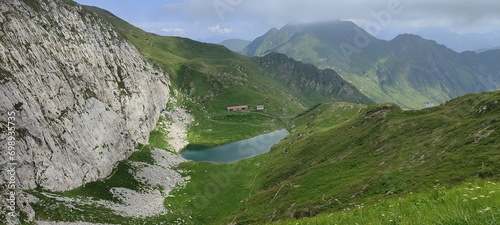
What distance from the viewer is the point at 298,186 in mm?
76312

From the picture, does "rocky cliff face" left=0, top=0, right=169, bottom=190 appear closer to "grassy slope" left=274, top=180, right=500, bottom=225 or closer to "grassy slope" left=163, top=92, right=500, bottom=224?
"grassy slope" left=163, top=92, right=500, bottom=224

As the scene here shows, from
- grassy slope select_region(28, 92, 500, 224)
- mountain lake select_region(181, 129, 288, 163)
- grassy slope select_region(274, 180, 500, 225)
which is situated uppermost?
grassy slope select_region(274, 180, 500, 225)

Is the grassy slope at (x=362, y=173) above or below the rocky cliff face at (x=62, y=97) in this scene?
below

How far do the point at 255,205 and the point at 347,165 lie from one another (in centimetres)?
2463

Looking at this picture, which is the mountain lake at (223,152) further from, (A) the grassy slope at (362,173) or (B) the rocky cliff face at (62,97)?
(A) the grassy slope at (362,173)

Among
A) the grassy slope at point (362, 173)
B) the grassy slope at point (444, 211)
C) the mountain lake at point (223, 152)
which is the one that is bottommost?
the mountain lake at point (223, 152)

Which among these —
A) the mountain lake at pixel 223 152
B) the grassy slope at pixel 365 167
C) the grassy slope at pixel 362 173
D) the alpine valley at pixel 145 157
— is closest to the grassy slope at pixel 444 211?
the grassy slope at pixel 362 173

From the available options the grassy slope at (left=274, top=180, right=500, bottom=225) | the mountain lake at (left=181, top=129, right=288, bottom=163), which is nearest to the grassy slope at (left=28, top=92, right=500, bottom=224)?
the grassy slope at (left=274, top=180, right=500, bottom=225)

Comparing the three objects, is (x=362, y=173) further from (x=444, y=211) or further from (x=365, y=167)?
(x=444, y=211)

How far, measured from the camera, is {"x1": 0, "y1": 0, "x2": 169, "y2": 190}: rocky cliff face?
81188 millimetres

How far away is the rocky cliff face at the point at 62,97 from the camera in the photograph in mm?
81188

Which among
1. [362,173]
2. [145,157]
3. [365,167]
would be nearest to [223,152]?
[145,157]

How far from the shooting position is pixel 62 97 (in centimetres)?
10481

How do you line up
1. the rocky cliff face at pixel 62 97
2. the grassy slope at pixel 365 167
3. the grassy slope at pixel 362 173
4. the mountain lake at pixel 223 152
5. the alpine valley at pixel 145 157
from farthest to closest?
1. the mountain lake at pixel 223 152
2. the rocky cliff face at pixel 62 97
3. the alpine valley at pixel 145 157
4. the grassy slope at pixel 365 167
5. the grassy slope at pixel 362 173
